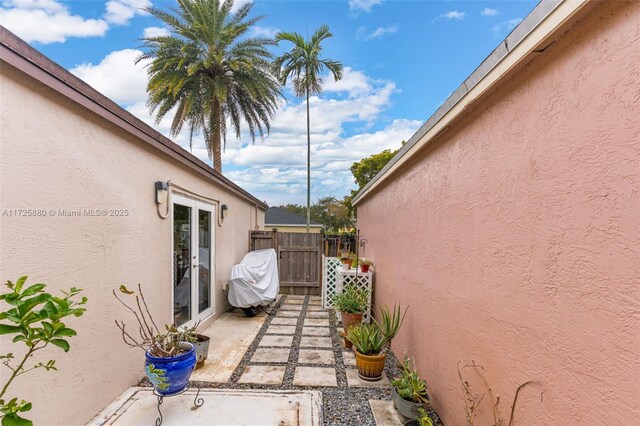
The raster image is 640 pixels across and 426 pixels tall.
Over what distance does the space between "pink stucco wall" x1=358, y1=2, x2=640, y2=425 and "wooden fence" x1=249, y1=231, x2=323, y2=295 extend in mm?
6756

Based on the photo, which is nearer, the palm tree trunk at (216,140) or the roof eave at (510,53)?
the roof eave at (510,53)

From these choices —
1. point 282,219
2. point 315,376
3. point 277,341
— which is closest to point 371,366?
point 315,376

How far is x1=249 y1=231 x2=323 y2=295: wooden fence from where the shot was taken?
9609 mm

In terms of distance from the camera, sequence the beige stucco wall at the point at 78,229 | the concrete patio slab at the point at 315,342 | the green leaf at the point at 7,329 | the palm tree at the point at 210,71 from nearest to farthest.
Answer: the green leaf at the point at 7,329 < the beige stucco wall at the point at 78,229 < the concrete patio slab at the point at 315,342 < the palm tree at the point at 210,71

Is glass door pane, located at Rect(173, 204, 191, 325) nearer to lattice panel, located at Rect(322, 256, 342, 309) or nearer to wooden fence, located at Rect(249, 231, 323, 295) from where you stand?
lattice panel, located at Rect(322, 256, 342, 309)

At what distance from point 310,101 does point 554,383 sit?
16210 millimetres

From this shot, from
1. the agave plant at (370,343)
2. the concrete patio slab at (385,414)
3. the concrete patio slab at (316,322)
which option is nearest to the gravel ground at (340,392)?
the concrete patio slab at (385,414)

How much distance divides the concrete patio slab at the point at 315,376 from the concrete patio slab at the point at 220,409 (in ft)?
1.37

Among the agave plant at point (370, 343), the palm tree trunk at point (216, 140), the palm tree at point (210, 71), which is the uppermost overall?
the palm tree at point (210, 71)

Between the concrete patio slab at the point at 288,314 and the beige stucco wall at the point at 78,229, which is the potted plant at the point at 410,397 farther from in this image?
the concrete patio slab at the point at 288,314

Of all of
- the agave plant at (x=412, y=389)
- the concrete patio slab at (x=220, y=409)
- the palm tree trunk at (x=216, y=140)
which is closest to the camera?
the concrete patio slab at (x=220, y=409)

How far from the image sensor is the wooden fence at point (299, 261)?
9.61m

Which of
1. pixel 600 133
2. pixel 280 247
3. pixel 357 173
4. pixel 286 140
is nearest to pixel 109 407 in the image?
pixel 600 133

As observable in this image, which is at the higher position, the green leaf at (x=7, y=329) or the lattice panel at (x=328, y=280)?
the green leaf at (x=7, y=329)
